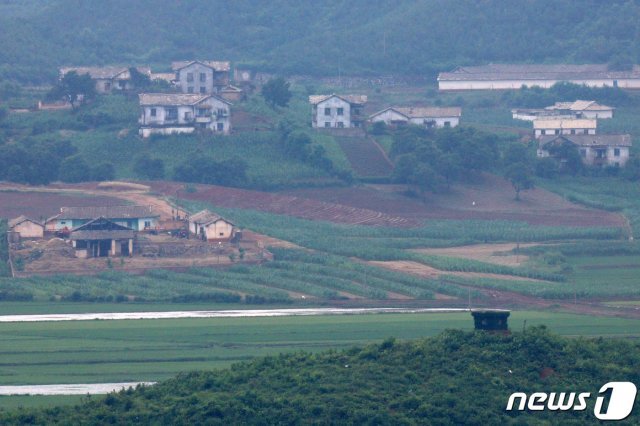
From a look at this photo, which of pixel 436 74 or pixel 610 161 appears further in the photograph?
pixel 436 74

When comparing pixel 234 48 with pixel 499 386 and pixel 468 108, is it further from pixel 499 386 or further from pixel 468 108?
pixel 499 386

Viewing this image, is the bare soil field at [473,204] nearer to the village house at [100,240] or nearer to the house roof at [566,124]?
the house roof at [566,124]

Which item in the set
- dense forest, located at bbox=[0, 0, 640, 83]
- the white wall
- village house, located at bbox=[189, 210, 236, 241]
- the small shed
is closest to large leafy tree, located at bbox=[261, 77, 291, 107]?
the white wall

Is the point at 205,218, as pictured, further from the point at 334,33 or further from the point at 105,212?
the point at 334,33

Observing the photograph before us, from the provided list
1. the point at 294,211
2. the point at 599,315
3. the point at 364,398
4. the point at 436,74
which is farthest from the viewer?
the point at 436,74

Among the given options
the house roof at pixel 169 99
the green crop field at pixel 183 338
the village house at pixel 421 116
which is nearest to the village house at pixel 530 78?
the village house at pixel 421 116

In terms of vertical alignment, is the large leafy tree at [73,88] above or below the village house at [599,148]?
above

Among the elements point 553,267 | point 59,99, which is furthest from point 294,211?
point 59,99
